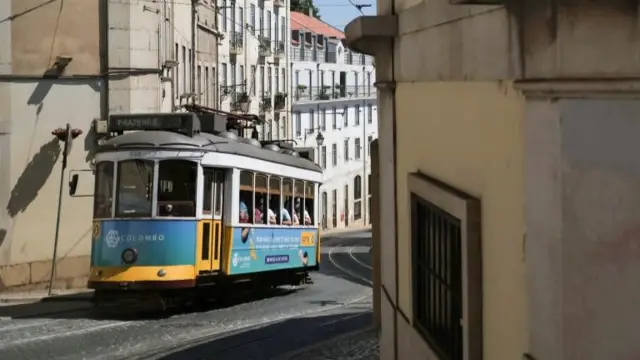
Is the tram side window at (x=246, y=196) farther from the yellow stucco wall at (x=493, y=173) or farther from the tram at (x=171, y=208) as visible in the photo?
the yellow stucco wall at (x=493, y=173)

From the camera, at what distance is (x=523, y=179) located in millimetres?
4168

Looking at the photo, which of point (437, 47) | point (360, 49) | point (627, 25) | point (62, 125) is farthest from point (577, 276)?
point (62, 125)

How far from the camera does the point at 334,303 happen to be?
68.4ft

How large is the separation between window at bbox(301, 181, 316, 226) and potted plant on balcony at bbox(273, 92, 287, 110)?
32.8 m

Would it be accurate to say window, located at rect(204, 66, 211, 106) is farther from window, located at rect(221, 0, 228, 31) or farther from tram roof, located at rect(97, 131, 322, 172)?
tram roof, located at rect(97, 131, 322, 172)

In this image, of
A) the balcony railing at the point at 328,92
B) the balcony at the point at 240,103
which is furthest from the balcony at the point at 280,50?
the balcony at the point at 240,103

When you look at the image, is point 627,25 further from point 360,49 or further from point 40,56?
point 40,56

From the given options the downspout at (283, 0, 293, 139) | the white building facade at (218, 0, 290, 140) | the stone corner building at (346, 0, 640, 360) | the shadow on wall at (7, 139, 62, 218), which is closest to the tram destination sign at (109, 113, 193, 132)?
the shadow on wall at (7, 139, 62, 218)

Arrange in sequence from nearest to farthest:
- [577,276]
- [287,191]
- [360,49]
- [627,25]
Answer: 1. [627,25]
2. [577,276]
3. [360,49]
4. [287,191]

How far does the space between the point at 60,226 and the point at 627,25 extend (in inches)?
840

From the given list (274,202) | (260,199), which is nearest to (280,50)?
(274,202)

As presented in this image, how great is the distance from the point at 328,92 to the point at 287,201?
158 feet

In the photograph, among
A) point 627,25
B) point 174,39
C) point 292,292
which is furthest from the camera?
point 174,39

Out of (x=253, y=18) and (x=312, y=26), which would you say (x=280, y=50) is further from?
(x=312, y=26)
